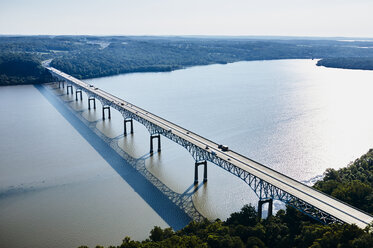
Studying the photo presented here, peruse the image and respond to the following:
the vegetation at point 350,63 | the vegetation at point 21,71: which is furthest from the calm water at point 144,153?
the vegetation at point 350,63

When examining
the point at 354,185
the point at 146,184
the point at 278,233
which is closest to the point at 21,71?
the point at 146,184

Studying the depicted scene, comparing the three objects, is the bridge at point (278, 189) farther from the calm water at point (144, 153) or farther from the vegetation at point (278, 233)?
the calm water at point (144, 153)

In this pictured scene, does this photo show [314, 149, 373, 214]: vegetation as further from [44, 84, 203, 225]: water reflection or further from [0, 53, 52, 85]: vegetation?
[0, 53, 52, 85]: vegetation

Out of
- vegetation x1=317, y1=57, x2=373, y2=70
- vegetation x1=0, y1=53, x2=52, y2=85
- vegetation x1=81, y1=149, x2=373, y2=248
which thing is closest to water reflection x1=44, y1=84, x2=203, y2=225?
vegetation x1=81, y1=149, x2=373, y2=248

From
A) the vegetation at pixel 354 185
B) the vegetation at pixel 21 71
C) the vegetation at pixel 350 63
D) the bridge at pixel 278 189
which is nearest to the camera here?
the bridge at pixel 278 189

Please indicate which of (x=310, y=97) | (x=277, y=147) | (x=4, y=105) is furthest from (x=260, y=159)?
(x=4, y=105)
